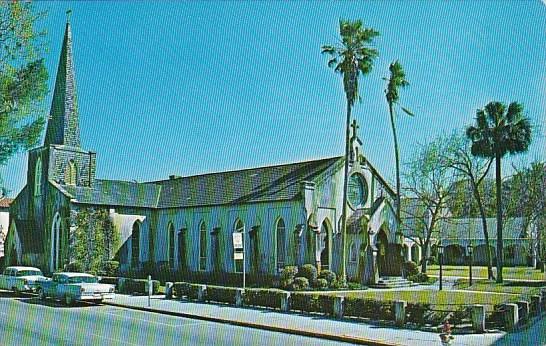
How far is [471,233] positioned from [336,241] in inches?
652

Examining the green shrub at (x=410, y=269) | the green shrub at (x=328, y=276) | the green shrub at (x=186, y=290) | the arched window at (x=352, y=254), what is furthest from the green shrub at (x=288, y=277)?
the green shrub at (x=410, y=269)

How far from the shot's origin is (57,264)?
29.7 meters

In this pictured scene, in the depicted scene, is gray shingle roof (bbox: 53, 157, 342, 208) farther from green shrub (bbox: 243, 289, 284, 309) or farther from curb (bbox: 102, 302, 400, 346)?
curb (bbox: 102, 302, 400, 346)

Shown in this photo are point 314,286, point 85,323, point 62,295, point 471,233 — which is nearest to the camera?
point 85,323

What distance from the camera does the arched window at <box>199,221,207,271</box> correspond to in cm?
3123

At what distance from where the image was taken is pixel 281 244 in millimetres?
27500

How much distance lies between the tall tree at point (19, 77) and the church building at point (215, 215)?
15258 millimetres

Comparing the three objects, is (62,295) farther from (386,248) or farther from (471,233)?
(471,233)

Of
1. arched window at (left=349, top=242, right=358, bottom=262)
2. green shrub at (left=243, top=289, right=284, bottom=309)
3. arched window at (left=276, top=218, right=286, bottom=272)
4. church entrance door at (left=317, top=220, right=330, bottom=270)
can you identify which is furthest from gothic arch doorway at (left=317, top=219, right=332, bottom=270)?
green shrub at (left=243, top=289, right=284, bottom=309)

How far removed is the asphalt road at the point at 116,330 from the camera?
1134 centimetres

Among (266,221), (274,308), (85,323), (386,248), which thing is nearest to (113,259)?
(266,221)

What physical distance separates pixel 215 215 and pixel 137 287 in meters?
8.36

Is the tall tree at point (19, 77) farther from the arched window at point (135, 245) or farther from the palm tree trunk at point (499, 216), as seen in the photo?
the arched window at point (135, 245)

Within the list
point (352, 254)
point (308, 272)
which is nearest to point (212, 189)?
point (352, 254)
